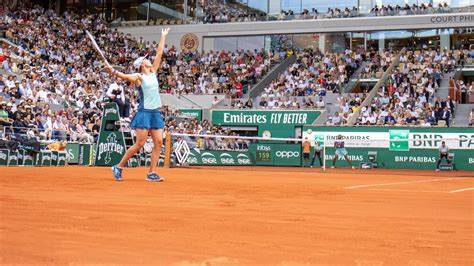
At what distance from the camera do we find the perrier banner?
16219mm

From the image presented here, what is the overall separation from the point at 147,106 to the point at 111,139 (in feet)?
22.8

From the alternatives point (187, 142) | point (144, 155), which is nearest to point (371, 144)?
point (187, 142)

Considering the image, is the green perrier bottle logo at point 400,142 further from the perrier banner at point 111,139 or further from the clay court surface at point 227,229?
the clay court surface at point 227,229

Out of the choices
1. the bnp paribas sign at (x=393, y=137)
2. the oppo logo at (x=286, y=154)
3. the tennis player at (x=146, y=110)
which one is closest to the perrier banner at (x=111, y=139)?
the tennis player at (x=146, y=110)

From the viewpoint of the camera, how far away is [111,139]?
16281 millimetres

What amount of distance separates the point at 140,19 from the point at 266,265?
44.4 meters

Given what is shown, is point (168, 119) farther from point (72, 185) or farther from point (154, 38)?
point (72, 185)

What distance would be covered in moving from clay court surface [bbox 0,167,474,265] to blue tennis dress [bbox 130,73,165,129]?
7.93ft

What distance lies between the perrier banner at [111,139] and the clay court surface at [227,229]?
890cm

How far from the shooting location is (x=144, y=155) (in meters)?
21.0

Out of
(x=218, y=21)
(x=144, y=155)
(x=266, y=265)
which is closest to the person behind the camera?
(x=266, y=265)

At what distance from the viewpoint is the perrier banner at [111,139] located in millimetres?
16219

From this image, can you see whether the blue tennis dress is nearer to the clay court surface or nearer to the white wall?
the clay court surface

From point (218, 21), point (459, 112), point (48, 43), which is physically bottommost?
point (459, 112)
